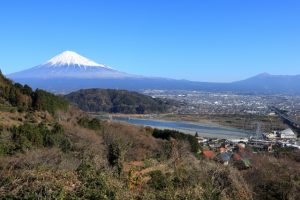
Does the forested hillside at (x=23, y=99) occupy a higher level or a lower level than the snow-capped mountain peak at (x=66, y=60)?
lower

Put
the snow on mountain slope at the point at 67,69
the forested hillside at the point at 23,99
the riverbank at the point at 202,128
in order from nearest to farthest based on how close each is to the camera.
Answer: the forested hillside at the point at 23,99 → the riverbank at the point at 202,128 → the snow on mountain slope at the point at 67,69

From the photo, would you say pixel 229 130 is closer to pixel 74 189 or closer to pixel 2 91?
pixel 2 91

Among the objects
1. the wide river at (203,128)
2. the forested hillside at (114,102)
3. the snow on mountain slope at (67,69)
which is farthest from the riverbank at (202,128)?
the snow on mountain slope at (67,69)

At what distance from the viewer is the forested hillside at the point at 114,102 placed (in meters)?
55.3

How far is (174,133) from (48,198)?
752 inches

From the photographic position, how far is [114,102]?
191 feet

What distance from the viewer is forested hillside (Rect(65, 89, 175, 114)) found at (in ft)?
181

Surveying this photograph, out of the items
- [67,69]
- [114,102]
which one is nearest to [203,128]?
[114,102]

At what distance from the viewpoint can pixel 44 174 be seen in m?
4.04

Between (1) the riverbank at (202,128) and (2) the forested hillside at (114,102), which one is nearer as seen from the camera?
(1) the riverbank at (202,128)

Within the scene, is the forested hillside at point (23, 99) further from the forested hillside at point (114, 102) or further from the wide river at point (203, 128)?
the forested hillside at point (114, 102)

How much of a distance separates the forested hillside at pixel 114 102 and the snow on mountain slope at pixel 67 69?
80.1 metres

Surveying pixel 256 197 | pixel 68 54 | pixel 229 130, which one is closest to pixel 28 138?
pixel 256 197

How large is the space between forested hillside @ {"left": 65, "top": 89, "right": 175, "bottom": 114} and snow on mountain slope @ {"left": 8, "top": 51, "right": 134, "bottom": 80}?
80080 mm
